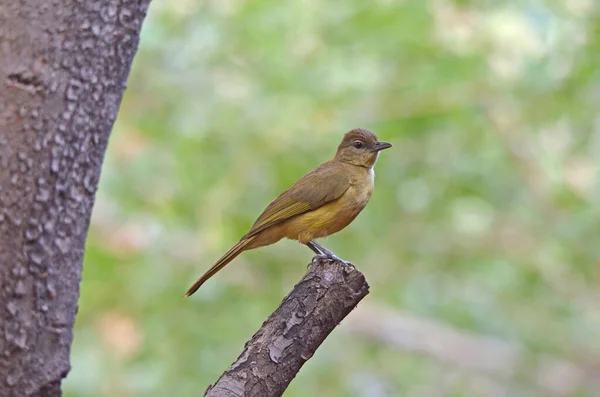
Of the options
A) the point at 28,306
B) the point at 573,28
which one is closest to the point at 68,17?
the point at 28,306

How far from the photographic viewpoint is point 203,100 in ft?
20.9

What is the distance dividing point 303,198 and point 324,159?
2292 mm

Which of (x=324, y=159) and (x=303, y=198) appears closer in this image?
(x=303, y=198)

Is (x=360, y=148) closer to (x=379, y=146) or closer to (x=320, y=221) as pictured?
(x=379, y=146)

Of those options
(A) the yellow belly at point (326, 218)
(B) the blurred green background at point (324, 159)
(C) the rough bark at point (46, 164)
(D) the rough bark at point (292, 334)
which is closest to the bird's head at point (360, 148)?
(A) the yellow belly at point (326, 218)

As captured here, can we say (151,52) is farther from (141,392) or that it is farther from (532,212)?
(532,212)

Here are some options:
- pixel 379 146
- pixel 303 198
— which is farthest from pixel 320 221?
pixel 379 146

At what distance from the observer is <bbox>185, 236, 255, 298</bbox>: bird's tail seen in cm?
Answer: 375

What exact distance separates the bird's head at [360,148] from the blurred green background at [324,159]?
67.4 inches

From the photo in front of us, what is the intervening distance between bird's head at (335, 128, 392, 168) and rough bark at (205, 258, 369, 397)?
1.36 m

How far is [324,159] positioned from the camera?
6.33 metres

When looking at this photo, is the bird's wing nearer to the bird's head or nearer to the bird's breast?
the bird's breast

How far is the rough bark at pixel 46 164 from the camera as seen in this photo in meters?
2.94

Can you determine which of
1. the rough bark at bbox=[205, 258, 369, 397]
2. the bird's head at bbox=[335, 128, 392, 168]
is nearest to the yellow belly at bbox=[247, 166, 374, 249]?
the bird's head at bbox=[335, 128, 392, 168]
